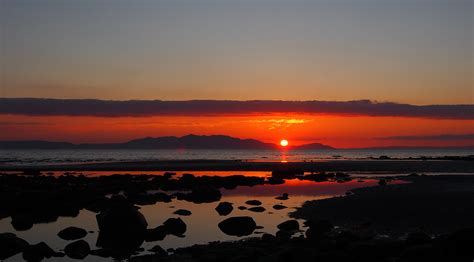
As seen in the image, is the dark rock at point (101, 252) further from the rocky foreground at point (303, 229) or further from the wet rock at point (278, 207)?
the wet rock at point (278, 207)

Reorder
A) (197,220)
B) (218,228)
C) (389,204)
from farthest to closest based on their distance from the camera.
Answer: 1. (389,204)
2. (197,220)
3. (218,228)

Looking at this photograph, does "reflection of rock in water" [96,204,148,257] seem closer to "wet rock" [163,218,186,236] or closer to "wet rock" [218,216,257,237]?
"wet rock" [163,218,186,236]

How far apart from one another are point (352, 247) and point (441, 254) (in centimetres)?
265

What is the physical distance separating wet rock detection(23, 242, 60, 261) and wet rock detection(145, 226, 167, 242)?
376cm

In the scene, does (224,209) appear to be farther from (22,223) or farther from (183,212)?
(22,223)

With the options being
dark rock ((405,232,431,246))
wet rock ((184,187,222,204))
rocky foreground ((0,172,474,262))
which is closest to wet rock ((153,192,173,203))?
rocky foreground ((0,172,474,262))

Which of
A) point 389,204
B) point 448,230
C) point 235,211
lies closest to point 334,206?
point 389,204

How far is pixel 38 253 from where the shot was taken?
17703 mm

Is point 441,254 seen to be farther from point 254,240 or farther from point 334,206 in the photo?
point 334,206

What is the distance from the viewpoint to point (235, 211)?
28.2m

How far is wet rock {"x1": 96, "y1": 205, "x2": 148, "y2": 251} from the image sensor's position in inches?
784

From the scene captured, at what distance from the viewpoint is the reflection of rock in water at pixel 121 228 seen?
19797 mm

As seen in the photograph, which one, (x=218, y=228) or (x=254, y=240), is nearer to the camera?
(x=254, y=240)

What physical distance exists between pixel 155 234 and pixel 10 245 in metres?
5.32
